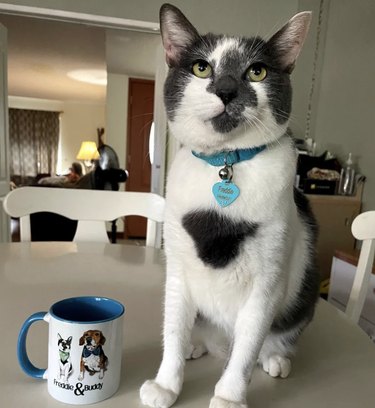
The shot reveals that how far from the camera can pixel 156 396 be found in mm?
457

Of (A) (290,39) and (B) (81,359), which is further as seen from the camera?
(A) (290,39)

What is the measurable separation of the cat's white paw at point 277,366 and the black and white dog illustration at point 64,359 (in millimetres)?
279

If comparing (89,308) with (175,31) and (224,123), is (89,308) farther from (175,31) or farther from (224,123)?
(175,31)

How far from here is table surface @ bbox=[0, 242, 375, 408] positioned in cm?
49

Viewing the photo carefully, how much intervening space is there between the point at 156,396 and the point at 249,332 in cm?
14

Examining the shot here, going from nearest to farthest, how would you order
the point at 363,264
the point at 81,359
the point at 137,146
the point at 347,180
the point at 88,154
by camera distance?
the point at 81,359 → the point at 363,264 → the point at 347,180 → the point at 137,146 → the point at 88,154

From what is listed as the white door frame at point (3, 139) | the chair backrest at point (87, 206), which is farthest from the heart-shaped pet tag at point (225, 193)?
the white door frame at point (3, 139)

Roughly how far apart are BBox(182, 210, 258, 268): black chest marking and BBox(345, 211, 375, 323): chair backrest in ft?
1.86

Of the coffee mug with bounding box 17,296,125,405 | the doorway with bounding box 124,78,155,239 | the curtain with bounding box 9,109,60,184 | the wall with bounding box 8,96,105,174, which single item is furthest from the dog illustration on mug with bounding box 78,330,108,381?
the curtain with bounding box 9,109,60,184

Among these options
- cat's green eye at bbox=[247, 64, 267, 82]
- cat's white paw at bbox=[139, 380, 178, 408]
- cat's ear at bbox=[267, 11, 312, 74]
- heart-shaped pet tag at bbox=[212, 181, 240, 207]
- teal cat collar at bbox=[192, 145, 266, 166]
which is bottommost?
cat's white paw at bbox=[139, 380, 178, 408]

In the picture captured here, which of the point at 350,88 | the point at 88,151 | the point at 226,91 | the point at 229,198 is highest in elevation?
the point at 350,88

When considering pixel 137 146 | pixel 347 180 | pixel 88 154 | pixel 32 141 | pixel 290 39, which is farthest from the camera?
pixel 32 141

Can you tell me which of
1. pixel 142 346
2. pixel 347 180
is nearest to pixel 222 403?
pixel 142 346

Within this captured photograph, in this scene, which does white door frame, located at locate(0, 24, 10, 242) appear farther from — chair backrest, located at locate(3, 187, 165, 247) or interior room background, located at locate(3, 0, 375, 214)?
chair backrest, located at locate(3, 187, 165, 247)
